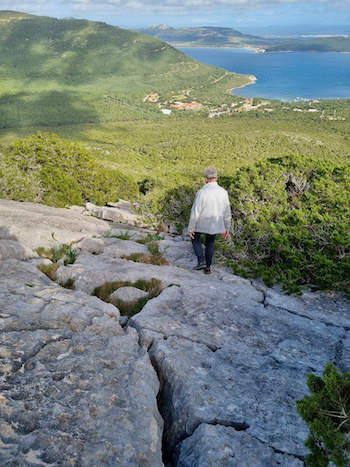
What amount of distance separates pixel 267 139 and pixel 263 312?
95.7m

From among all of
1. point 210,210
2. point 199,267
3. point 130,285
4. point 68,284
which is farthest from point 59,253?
point 210,210

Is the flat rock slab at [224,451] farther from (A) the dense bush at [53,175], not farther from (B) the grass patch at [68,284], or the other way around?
(A) the dense bush at [53,175]

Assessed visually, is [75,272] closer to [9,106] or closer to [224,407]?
[224,407]

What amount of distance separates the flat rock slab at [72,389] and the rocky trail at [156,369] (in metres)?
0.01

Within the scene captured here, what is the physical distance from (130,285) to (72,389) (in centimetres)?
314

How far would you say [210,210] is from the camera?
721 cm

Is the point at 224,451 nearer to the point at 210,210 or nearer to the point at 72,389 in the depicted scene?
the point at 72,389

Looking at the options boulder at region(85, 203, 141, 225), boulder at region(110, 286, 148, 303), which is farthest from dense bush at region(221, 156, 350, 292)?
boulder at region(85, 203, 141, 225)

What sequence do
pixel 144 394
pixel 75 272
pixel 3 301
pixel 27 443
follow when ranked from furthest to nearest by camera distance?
pixel 75 272, pixel 3 301, pixel 144 394, pixel 27 443

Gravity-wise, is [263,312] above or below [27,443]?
below

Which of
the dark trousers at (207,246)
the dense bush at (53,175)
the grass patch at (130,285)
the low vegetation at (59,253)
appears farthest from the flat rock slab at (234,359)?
the dense bush at (53,175)

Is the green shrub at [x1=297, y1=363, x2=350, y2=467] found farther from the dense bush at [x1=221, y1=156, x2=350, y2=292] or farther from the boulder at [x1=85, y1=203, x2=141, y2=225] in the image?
the boulder at [x1=85, y1=203, x2=141, y2=225]

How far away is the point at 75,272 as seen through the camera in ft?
21.9

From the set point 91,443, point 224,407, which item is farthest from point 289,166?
point 91,443
